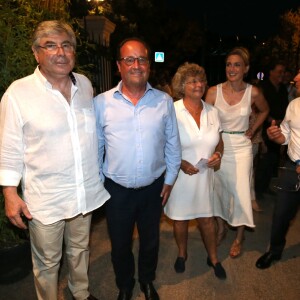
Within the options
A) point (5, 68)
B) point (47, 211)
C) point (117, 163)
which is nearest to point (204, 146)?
point (117, 163)

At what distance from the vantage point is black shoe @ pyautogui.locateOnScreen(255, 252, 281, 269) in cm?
354

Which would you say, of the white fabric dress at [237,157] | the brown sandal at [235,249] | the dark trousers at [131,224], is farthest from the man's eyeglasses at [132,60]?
the brown sandal at [235,249]

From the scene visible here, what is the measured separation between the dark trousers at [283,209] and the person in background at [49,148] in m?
1.88

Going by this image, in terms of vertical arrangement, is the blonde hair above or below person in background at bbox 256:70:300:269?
above

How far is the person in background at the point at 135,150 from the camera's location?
256 centimetres

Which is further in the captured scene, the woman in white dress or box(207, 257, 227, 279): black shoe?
box(207, 257, 227, 279): black shoe

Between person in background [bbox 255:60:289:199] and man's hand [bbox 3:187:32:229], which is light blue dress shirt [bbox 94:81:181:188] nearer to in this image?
man's hand [bbox 3:187:32:229]

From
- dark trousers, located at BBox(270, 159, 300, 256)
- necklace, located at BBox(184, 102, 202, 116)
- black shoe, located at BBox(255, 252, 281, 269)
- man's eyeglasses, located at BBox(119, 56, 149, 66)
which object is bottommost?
black shoe, located at BBox(255, 252, 281, 269)

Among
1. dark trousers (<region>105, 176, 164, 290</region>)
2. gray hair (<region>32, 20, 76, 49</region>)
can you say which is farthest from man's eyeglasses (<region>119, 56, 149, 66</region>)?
dark trousers (<region>105, 176, 164, 290</region>)

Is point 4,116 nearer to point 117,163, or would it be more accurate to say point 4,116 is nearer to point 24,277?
point 117,163

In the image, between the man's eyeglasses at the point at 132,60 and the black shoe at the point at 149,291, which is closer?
the man's eyeglasses at the point at 132,60

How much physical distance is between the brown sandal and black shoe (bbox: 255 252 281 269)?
0.85 ft

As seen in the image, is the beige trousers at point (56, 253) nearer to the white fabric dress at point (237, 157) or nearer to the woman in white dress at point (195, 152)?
the woman in white dress at point (195, 152)

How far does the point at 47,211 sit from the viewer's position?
236 centimetres
